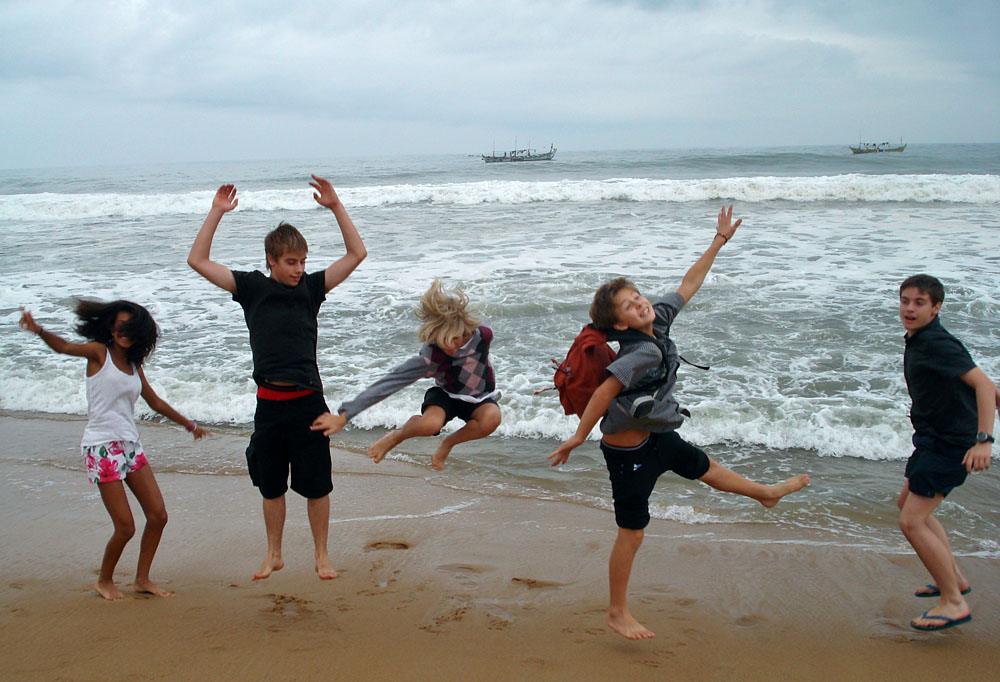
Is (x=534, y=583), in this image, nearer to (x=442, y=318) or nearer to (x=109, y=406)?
(x=442, y=318)

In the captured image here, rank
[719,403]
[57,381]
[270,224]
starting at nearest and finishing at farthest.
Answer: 1. [719,403]
2. [57,381]
3. [270,224]

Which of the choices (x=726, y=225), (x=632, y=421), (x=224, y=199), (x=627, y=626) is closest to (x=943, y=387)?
(x=726, y=225)

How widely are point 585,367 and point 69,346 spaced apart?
2.56 meters

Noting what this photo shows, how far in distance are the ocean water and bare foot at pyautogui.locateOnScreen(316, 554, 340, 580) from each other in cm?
186

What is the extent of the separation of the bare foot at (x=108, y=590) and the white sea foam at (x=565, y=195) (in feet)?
82.8

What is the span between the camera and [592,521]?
502 cm

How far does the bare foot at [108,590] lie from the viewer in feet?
12.6

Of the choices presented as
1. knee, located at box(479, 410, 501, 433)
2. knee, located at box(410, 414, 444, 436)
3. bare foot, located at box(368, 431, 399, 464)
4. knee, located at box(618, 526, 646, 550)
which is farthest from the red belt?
knee, located at box(618, 526, 646, 550)

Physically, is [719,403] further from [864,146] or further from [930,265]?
[864,146]

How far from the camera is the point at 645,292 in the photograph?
11.8m

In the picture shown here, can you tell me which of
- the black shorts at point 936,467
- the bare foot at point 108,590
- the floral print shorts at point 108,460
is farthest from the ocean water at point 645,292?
the floral print shorts at point 108,460

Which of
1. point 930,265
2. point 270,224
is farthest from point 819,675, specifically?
point 270,224

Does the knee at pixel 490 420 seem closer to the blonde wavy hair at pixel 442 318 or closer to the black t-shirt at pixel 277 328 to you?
the blonde wavy hair at pixel 442 318

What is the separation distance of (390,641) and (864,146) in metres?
67.3
